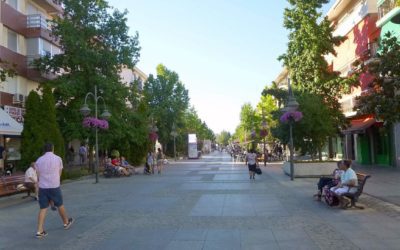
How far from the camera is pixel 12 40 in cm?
3225

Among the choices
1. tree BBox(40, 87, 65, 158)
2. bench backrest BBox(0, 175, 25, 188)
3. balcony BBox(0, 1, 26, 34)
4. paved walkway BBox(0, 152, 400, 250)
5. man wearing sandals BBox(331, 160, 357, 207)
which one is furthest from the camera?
balcony BBox(0, 1, 26, 34)

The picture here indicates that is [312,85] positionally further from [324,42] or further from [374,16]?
[374,16]

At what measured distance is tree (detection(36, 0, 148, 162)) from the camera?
31.3m

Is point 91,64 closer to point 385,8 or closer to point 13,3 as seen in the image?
point 13,3

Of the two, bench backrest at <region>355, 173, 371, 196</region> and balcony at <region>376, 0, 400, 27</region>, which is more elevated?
balcony at <region>376, 0, 400, 27</region>

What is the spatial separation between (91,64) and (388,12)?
18.0 m

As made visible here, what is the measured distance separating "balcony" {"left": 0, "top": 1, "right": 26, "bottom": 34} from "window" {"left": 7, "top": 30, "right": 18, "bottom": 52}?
316mm

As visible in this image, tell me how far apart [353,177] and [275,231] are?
4206mm

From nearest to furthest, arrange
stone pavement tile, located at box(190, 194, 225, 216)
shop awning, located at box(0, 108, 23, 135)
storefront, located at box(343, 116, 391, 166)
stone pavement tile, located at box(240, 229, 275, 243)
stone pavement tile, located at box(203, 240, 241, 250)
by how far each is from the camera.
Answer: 1. stone pavement tile, located at box(203, 240, 241, 250)
2. stone pavement tile, located at box(240, 229, 275, 243)
3. stone pavement tile, located at box(190, 194, 225, 216)
4. shop awning, located at box(0, 108, 23, 135)
5. storefront, located at box(343, 116, 391, 166)

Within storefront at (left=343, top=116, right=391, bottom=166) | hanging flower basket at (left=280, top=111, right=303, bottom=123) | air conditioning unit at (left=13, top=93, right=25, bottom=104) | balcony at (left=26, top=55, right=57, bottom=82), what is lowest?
storefront at (left=343, top=116, right=391, bottom=166)

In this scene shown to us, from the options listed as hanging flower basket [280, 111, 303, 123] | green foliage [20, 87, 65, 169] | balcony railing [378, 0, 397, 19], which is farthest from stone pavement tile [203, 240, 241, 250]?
balcony railing [378, 0, 397, 19]

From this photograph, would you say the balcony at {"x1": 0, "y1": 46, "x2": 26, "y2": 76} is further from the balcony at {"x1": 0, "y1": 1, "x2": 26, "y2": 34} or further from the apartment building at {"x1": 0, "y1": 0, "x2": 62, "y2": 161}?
the balcony at {"x1": 0, "y1": 1, "x2": 26, "y2": 34}

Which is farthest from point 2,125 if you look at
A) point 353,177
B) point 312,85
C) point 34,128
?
point 312,85

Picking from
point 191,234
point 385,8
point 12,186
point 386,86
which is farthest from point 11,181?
point 385,8
